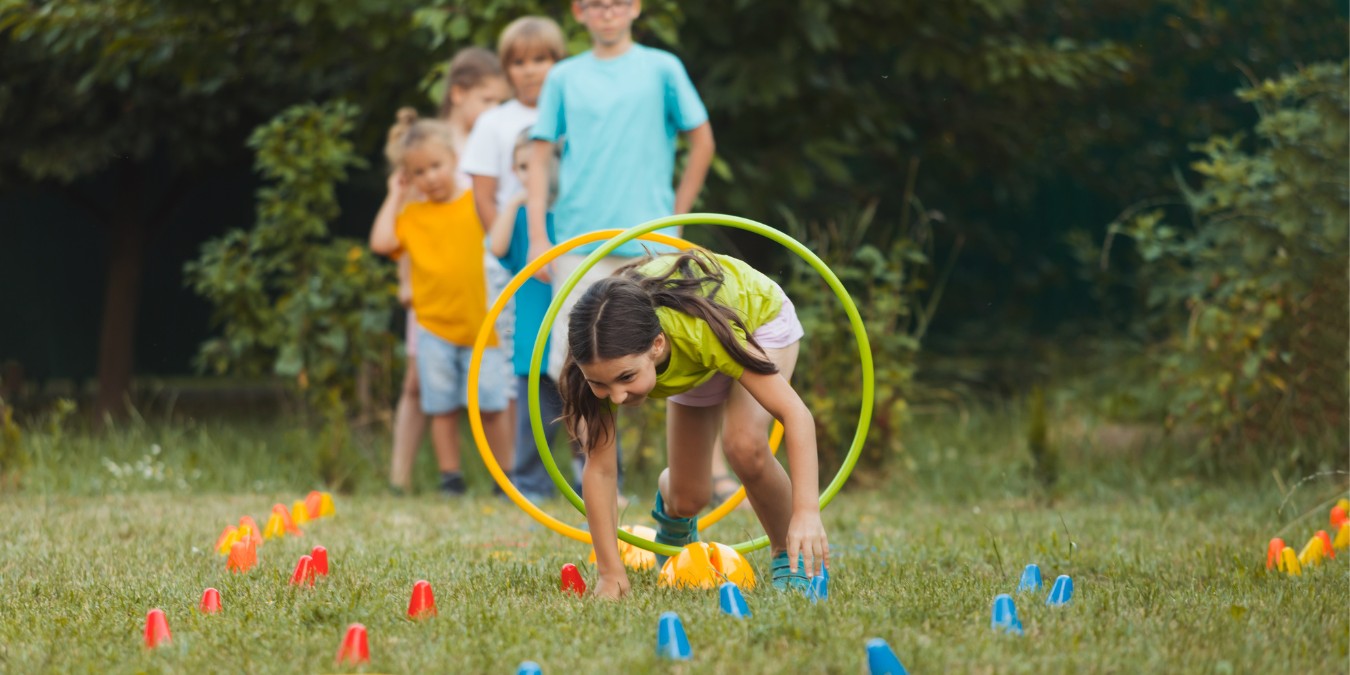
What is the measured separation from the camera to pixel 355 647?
8.73 ft

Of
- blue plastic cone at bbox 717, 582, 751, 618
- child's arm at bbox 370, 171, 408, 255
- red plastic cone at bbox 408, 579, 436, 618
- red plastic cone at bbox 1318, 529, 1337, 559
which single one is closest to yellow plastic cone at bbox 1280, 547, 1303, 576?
red plastic cone at bbox 1318, 529, 1337, 559

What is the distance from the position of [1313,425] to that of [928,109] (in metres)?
3.34

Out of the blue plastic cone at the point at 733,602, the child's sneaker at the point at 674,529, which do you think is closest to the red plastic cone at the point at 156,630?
the blue plastic cone at the point at 733,602

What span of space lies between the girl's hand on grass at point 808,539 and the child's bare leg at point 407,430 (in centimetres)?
327

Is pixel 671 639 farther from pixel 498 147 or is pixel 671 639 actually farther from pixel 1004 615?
pixel 498 147

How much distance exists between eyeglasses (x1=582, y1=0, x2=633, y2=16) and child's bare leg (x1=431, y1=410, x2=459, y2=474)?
1.98m

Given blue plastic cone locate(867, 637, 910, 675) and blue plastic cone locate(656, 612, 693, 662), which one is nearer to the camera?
blue plastic cone locate(867, 637, 910, 675)

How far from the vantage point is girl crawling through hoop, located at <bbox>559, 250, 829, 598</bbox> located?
316 centimetres

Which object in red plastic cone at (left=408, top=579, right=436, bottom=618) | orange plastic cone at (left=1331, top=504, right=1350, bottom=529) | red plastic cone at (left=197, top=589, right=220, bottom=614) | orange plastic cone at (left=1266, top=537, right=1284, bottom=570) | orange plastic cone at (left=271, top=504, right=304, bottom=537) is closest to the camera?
red plastic cone at (left=408, top=579, right=436, bottom=618)

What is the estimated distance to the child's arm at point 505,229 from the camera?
17.4 feet

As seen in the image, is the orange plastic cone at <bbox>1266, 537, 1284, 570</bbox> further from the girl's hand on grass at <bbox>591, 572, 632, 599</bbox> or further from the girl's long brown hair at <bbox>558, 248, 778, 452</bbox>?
the girl's hand on grass at <bbox>591, 572, 632, 599</bbox>

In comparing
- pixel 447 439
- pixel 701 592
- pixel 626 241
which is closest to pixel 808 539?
pixel 701 592

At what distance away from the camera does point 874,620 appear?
295 centimetres

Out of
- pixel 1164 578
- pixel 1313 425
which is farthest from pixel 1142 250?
pixel 1164 578
